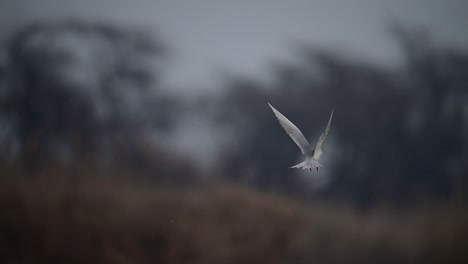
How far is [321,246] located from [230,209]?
90 cm

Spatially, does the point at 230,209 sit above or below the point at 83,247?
above

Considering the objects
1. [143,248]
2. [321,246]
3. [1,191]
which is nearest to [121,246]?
[143,248]

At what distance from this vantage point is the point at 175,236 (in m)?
4.99

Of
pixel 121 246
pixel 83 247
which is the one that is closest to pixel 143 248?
pixel 121 246

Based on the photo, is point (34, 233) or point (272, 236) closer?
point (34, 233)

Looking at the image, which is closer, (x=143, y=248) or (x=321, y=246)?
(x=143, y=248)

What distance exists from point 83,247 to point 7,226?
0.64 m

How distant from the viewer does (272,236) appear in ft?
16.9

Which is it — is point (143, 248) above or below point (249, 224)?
below

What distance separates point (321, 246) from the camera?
5.25m

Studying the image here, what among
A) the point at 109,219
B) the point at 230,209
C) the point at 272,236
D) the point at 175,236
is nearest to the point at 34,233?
the point at 109,219

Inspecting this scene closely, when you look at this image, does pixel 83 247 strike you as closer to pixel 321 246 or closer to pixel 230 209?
pixel 230 209

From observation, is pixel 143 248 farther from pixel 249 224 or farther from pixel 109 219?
pixel 249 224

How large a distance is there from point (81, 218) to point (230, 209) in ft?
4.24
